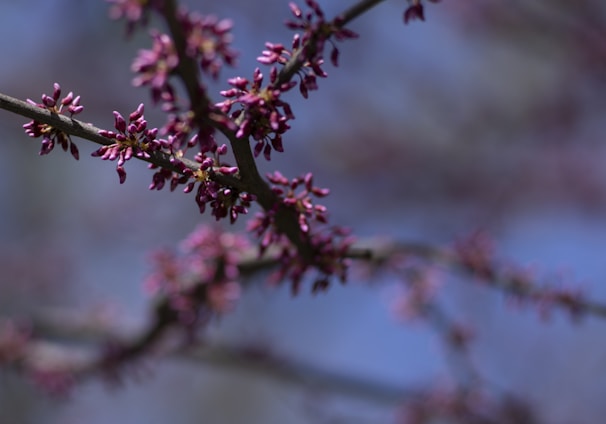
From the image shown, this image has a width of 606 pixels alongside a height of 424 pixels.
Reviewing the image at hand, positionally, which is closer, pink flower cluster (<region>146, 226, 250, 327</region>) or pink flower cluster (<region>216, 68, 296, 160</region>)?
pink flower cluster (<region>216, 68, 296, 160</region>)

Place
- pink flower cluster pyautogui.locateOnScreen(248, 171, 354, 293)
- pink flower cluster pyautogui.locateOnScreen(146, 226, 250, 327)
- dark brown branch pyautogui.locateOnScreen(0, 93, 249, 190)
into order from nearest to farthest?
dark brown branch pyautogui.locateOnScreen(0, 93, 249, 190) < pink flower cluster pyautogui.locateOnScreen(248, 171, 354, 293) < pink flower cluster pyautogui.locateOnScreen(146, 226, 250, 327)

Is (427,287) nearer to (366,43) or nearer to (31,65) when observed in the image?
(366,43)

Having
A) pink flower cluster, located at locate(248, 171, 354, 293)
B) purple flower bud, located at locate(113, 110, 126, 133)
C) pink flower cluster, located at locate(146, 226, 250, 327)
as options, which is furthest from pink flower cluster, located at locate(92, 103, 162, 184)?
pink flower cluster, located at locate(146, 226, 250, 327)

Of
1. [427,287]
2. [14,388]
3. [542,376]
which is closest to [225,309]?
[427,287]

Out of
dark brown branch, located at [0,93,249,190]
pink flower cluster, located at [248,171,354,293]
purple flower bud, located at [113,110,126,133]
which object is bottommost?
dark brown branch, located at [0,93,249,190]

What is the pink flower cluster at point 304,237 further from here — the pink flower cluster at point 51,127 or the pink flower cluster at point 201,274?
the pink flower cluster at point 51,127

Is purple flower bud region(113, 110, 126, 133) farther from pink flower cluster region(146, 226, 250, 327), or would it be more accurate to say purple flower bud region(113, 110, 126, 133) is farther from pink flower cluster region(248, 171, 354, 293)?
pink flower cluster region(146, 226, 250, 327)

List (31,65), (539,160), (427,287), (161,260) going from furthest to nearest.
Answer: (31,65) → (539,160) → (427,287) → (161,260)

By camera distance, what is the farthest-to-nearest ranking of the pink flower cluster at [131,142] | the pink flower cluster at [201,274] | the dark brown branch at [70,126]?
the pink flower cluster at [201,274] < the pink flower cluster at [131,142] < the dark brown branch at [70,126]

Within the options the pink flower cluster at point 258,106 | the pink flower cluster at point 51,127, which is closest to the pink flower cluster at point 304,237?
the pink flower cluster at point 258,106

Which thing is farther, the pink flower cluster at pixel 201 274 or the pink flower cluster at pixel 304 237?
the pink flower cluster at pixel 201 274

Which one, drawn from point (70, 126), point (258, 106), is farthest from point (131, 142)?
point (258, 106)
